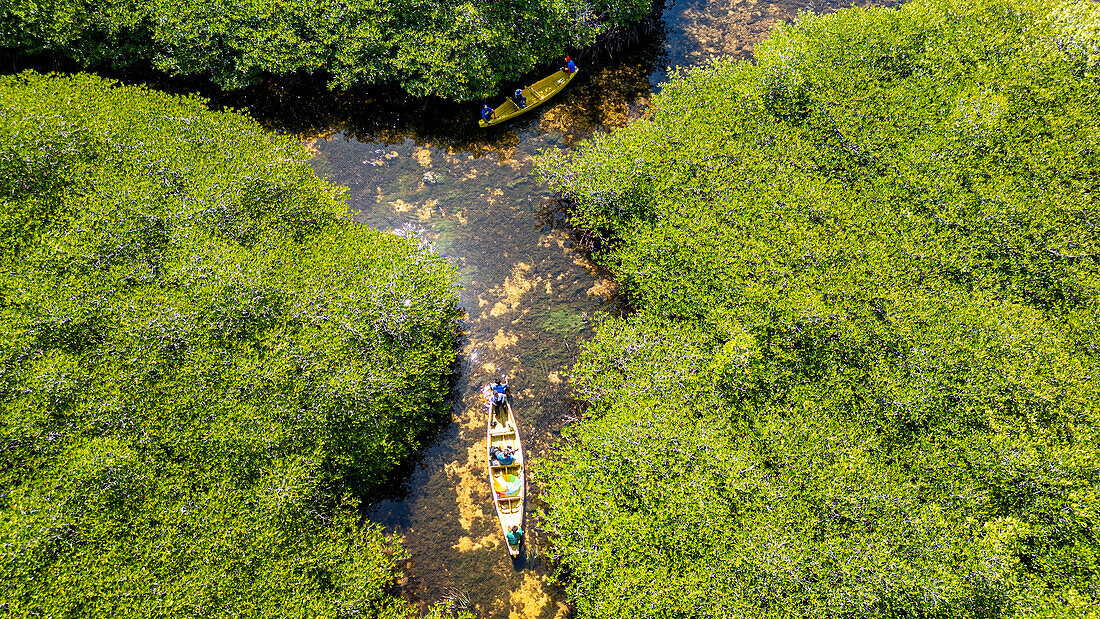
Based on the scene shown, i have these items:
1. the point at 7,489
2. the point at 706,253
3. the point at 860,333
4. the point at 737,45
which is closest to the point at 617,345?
the point at 706,253

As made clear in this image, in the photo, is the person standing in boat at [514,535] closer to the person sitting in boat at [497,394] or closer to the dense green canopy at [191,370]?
the dense green canopy at [191,370]

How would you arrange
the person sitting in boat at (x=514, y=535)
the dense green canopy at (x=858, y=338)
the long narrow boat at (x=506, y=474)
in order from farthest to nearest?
the long narrow boat at (x=506, y=474)
the person sitting in boat at (x=514, y=535)
the dense green canopy at (x=858, y=338)

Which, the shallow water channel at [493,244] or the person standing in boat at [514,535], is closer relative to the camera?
the person standing in boat at [514,535]

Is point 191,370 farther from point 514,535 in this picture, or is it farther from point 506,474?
point 514,535

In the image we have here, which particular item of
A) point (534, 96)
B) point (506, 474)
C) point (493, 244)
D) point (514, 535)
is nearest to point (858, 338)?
point (506, 474)

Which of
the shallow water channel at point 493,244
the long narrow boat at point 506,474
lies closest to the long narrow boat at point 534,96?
the shallow water channel at point 493,244

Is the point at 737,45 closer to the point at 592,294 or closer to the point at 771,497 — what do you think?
the point at 592,294

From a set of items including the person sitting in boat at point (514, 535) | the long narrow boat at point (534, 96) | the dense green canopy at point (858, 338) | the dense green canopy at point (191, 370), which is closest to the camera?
the dense green canopy at point (191, 370)
